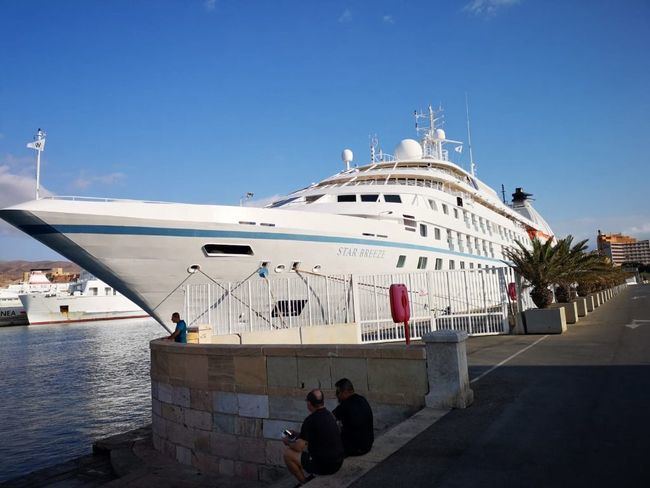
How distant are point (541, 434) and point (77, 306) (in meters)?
82.9

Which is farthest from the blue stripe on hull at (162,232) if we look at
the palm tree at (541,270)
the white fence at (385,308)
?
the palm tree at (541,270)

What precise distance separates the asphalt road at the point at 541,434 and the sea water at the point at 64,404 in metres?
10.5

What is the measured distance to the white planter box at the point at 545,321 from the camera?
13.7 m

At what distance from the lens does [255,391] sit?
819cm

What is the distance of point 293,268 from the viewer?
17.9m

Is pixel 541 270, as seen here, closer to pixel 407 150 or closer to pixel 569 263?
pixel 569 263

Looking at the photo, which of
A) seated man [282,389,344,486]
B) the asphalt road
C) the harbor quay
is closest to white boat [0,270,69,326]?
the harbor quay

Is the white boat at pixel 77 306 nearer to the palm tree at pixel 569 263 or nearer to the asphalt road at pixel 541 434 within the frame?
the palm tree at pixel 569 263

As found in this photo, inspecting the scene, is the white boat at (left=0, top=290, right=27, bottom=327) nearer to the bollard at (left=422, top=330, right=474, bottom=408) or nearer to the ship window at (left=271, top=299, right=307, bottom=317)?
the ship window at (left=271, top=299, right=307, bottom=317)

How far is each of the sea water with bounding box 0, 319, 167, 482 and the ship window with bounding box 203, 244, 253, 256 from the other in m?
5.64

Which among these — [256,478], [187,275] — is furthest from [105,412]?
[256,478]

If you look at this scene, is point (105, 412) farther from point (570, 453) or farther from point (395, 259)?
point (570, 453)

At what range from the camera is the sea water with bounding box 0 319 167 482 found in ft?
40.7

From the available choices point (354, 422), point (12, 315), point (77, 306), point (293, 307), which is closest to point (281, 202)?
point (293, 307)
